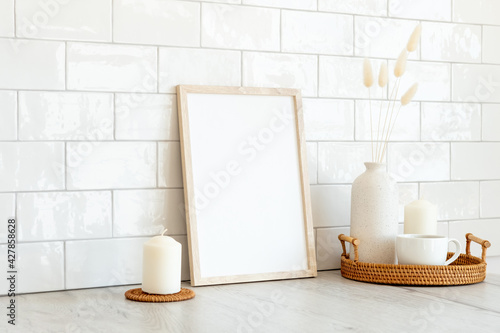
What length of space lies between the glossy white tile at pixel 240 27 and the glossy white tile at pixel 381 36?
0.23 m

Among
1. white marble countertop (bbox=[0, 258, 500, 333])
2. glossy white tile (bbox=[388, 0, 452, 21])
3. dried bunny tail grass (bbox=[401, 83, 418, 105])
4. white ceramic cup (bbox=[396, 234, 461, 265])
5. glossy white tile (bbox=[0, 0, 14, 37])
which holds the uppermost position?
glossy white tile (bbox=[388, 0, 452, 21])

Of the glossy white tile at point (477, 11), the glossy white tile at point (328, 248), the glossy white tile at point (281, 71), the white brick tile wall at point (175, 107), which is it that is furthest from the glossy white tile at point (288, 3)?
the glossy white tile at point (328, 248)

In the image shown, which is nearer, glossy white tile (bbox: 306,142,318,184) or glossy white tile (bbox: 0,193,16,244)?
glossy white tile (bbox: 0,193,16,244)

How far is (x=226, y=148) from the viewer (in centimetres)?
153

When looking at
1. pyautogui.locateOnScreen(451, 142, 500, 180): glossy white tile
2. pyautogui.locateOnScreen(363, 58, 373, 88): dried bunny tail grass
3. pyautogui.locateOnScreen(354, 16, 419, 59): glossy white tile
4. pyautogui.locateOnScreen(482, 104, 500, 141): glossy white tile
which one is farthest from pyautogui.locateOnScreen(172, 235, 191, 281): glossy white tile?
pyautogui.locateOnScreen(482, 104, 500, 141): glossy white tile

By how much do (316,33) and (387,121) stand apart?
0.30 meters

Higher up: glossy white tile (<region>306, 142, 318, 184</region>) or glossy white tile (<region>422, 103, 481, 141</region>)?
glossy white tile (<region>422, 103, 481, 141</region>)

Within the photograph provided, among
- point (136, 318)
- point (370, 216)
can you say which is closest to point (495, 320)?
point (370, 216)

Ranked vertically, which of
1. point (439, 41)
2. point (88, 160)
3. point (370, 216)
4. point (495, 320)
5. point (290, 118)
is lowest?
point (495, 320)

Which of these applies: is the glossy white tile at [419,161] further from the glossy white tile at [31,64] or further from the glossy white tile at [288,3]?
the glossy white tile at [31,64]

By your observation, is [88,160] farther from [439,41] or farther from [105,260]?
[439,41]

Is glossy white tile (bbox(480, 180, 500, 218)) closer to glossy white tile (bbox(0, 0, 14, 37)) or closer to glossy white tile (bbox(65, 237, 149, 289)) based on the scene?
glossy white tile (bbox(65, 237, 149, 289))

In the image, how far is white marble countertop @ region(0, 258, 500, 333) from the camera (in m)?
1.12

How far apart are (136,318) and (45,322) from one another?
0.51 ft
